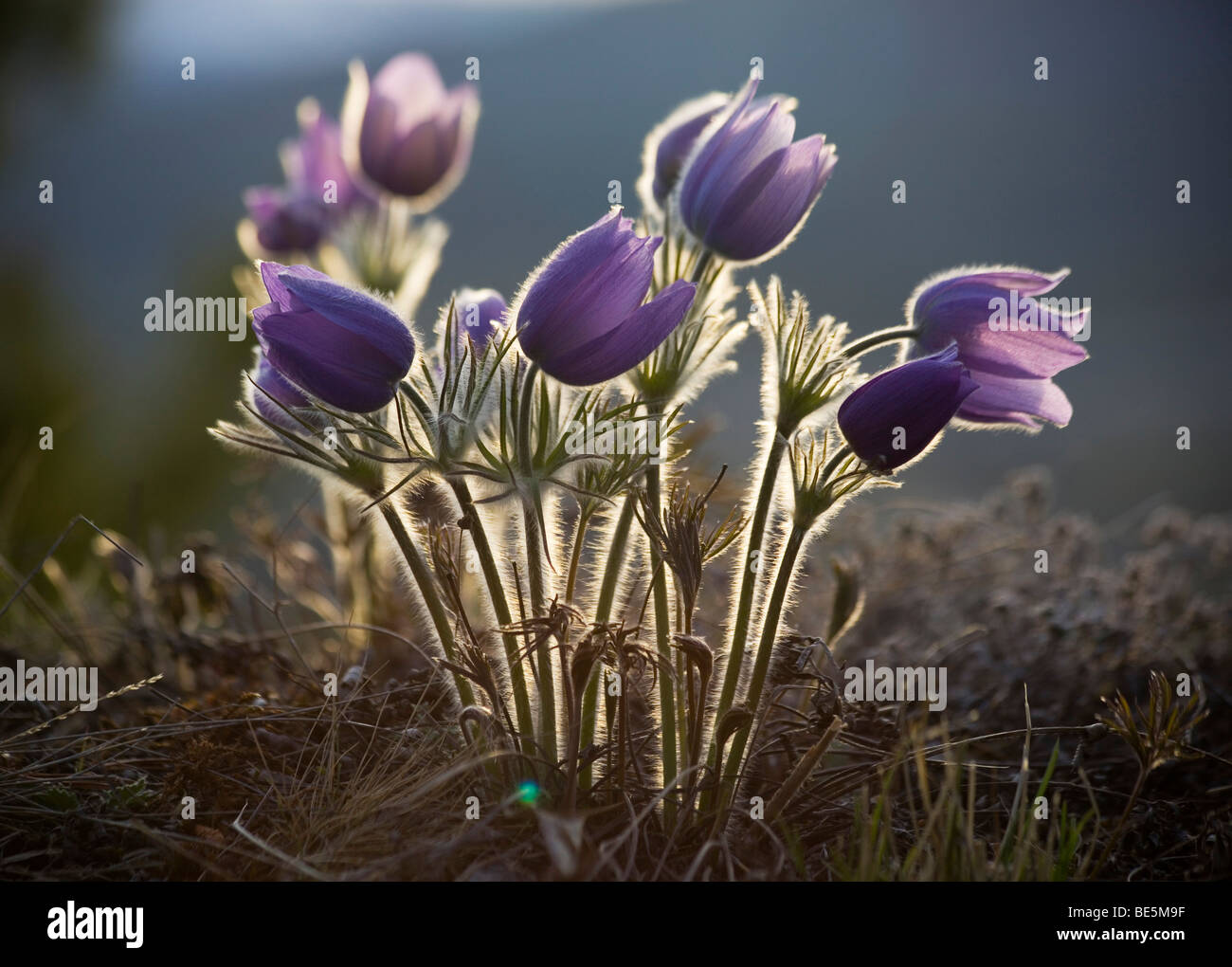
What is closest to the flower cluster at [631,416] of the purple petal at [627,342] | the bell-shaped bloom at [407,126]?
the purple petal at [627,342]

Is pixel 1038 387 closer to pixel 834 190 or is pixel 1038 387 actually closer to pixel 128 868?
pixel 128 868

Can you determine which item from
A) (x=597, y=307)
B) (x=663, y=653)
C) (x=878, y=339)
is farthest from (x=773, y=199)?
(x=663, y=653)

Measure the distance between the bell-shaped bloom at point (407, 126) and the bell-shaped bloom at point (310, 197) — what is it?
19 cm

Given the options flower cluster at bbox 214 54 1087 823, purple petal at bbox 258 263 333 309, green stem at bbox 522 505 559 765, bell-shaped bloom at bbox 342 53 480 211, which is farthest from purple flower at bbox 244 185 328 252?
green stem at bbox 522 505 559 765

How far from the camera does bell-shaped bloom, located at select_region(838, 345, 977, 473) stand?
1.13 meters

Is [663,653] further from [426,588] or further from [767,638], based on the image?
[426,588]

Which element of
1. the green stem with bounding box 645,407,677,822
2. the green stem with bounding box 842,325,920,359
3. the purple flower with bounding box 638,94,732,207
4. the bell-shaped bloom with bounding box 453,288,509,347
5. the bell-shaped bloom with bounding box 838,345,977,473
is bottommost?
the green stem with bounding box 645,407,677,822

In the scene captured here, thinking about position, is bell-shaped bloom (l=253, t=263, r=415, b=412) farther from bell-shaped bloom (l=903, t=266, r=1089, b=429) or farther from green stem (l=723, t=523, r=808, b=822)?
bell-shaped bloom (l=903, t=266, r=1089, b=429)

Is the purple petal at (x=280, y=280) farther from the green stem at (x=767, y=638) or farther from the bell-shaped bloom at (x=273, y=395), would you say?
the green stem at (x=767, y=638)

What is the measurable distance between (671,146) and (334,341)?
616 mm

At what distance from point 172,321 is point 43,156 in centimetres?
333

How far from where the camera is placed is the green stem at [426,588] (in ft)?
4.11

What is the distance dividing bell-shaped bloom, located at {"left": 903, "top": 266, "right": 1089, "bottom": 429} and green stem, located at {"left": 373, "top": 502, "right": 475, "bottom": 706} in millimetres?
664

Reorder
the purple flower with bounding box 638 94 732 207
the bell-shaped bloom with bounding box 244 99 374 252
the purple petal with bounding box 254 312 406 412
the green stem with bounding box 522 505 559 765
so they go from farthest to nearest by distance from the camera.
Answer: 1. the bell-shaped bloom with bounding box 244 99 374 252
2. the purple flower with bounding box 638 94 732 207
3. the green stem with bounding box 522 505 559 765
4. the purple petal with bounding box 254 312 406 412
